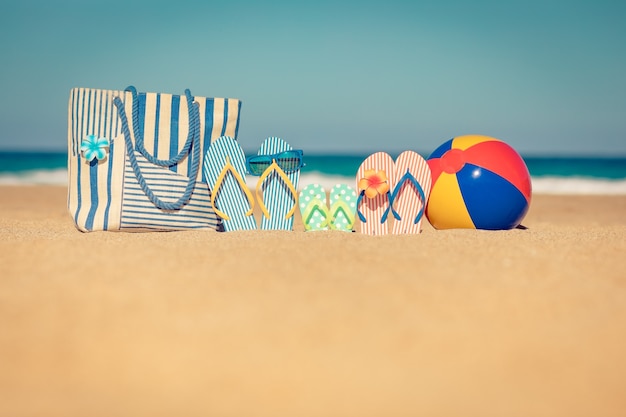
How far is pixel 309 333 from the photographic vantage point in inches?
105

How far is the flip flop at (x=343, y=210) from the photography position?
5332 mm

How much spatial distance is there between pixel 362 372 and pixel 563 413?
0.71 metres

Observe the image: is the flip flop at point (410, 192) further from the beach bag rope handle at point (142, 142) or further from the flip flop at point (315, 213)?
the beach bag rope handle at point (142, 142)

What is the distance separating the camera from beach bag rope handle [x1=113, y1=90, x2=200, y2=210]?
A: 17.5 ft

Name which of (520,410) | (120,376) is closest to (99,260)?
(120,376)

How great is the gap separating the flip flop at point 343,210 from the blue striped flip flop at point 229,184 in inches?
26.6

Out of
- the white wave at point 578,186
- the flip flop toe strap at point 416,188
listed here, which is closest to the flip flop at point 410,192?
the flip flop toe strap at point 416,188

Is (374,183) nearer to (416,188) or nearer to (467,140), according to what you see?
(416,188)

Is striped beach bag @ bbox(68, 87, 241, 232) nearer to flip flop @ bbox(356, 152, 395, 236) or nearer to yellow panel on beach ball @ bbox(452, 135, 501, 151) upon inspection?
flip flop @ bbox(356, 152, 395, 236)

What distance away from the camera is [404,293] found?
3078mm

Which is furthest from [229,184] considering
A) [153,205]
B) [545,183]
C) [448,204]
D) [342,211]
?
[545,183]

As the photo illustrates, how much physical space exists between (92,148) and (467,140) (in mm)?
3163

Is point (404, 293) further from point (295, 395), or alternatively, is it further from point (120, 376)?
point (120, 376)


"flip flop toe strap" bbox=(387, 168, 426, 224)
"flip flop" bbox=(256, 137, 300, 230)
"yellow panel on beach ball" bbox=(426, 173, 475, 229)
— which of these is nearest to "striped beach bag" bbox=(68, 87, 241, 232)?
"flip flop" bbox=(256, 137, 300, 230)
